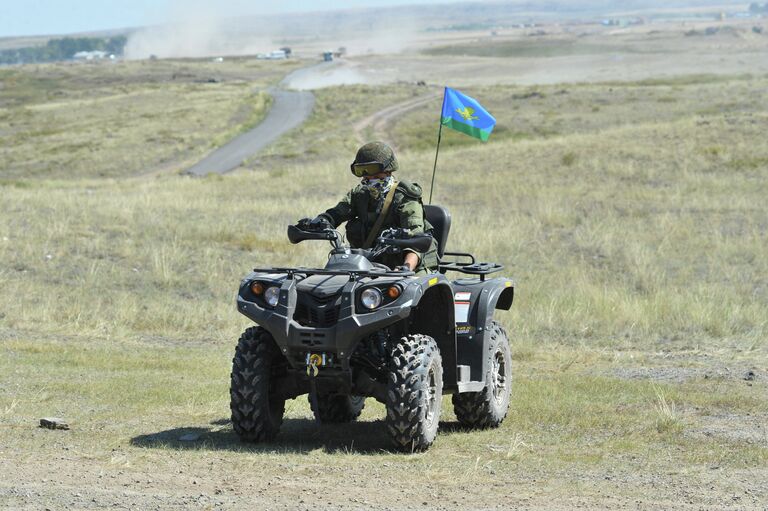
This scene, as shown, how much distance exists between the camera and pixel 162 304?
17.8 m

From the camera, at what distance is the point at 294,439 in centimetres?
928

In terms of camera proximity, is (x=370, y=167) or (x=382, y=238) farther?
(x=370, y=167)

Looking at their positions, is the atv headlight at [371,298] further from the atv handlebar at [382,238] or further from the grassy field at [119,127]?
the grassy field at [119,127]

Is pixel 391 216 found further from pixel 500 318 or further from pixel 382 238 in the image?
pixel 500 318

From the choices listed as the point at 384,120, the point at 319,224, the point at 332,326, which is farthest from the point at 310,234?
the point at 384,120

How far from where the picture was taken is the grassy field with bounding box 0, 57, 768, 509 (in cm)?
755

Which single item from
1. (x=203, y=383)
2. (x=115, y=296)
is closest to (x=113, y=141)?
(x=115, y=296)

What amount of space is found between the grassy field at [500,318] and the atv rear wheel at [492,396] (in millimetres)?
163

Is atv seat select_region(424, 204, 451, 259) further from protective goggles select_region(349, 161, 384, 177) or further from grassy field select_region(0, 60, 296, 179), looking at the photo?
grassy field select_region(0, 60, 296, 179)

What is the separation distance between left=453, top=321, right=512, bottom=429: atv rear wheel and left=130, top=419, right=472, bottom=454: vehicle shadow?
22 cm

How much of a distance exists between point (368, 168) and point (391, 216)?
427 mm

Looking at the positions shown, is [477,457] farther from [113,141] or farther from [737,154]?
[113,141]

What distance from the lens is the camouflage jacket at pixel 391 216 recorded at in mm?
9281

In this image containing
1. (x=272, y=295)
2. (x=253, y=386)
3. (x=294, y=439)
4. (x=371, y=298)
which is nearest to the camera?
(x=371, y=298)
